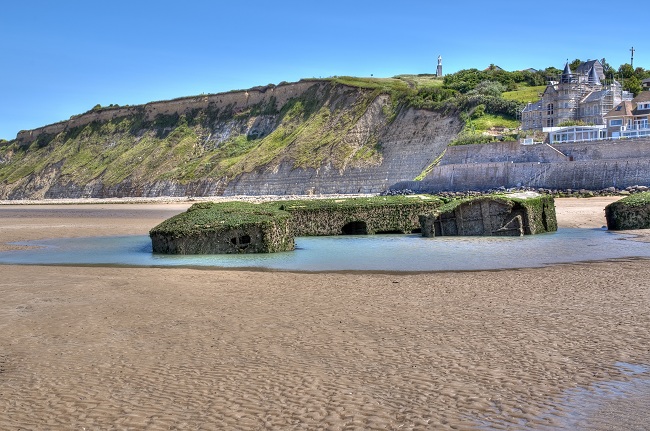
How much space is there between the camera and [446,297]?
1238 centimetres

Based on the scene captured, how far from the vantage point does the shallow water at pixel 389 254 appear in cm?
1791

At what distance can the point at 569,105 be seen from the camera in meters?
84.6

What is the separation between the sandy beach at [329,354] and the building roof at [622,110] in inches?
2724

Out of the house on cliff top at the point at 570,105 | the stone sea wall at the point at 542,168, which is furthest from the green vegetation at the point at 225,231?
the house on cliff top at the point at 570,105

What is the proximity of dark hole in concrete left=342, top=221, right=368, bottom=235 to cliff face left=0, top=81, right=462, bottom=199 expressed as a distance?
165 ft

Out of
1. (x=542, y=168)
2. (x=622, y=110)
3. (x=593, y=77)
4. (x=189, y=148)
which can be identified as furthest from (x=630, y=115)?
(x=189, y=148)

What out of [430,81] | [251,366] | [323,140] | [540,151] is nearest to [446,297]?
[251,366]

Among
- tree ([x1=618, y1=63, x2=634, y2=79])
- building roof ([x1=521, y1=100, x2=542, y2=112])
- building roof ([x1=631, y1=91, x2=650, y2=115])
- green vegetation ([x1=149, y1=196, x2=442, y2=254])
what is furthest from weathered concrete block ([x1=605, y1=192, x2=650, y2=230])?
tree ([x1=618, y1=63, x2=634, y2=79])

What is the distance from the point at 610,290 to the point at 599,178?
161 feet

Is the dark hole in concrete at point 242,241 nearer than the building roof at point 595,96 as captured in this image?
Yes

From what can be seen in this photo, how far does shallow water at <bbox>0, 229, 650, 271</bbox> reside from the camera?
58.7 feet

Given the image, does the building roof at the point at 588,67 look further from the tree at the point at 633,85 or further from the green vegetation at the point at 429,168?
the green vegetation at the point at 429,168

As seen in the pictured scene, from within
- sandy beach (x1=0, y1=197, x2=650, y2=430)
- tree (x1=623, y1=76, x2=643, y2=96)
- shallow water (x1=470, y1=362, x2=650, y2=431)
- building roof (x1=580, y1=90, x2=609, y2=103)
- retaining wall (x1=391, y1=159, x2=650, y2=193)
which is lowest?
shallow water (x1=470, y1=362, x2=650, y2=431)

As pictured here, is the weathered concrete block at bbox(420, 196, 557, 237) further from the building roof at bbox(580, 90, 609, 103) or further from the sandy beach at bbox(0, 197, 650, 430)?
the building roof at bbox(580, 90, 609, 103)
